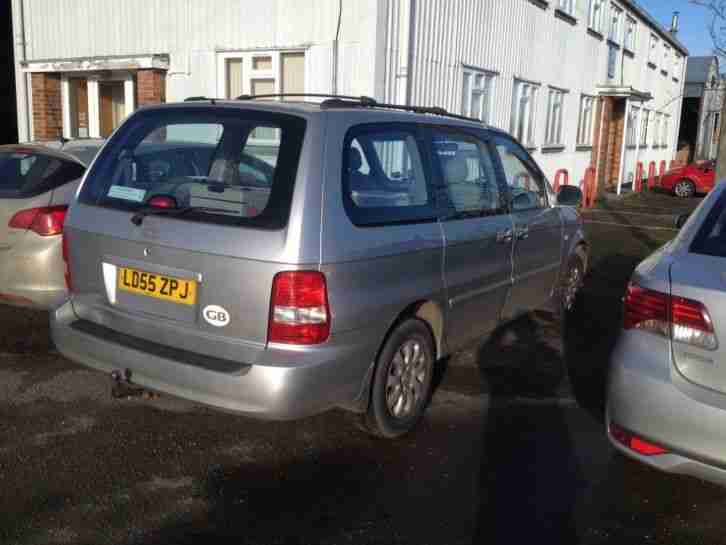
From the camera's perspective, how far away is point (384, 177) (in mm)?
3863

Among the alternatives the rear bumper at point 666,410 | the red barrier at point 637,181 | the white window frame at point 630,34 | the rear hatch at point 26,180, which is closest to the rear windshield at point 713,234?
the rear bumper at point 666,410

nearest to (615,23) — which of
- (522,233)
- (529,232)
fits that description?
(529,232)

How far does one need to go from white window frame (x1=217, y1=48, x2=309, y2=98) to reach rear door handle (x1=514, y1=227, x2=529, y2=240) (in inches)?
206

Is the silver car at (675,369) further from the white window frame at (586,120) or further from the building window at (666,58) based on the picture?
the building window at (666,58)

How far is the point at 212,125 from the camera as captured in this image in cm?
371

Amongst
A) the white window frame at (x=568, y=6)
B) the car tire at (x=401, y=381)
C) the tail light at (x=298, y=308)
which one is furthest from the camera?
the white window frame at (x=568, y=6)

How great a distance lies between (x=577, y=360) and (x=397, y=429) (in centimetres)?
224

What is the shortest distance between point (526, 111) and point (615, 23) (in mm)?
8450

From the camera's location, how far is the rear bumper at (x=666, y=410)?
9.32ft

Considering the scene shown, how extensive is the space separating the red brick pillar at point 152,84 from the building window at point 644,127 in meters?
19.8

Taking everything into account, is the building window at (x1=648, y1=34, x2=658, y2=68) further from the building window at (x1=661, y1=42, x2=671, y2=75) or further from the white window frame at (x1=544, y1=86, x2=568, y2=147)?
the white window frame at (x1=544, y1=86, x2=568, y2=147)

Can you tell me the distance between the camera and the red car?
2292cm

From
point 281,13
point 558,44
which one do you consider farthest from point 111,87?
point 558,44

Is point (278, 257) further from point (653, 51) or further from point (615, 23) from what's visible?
point (653, 51)
